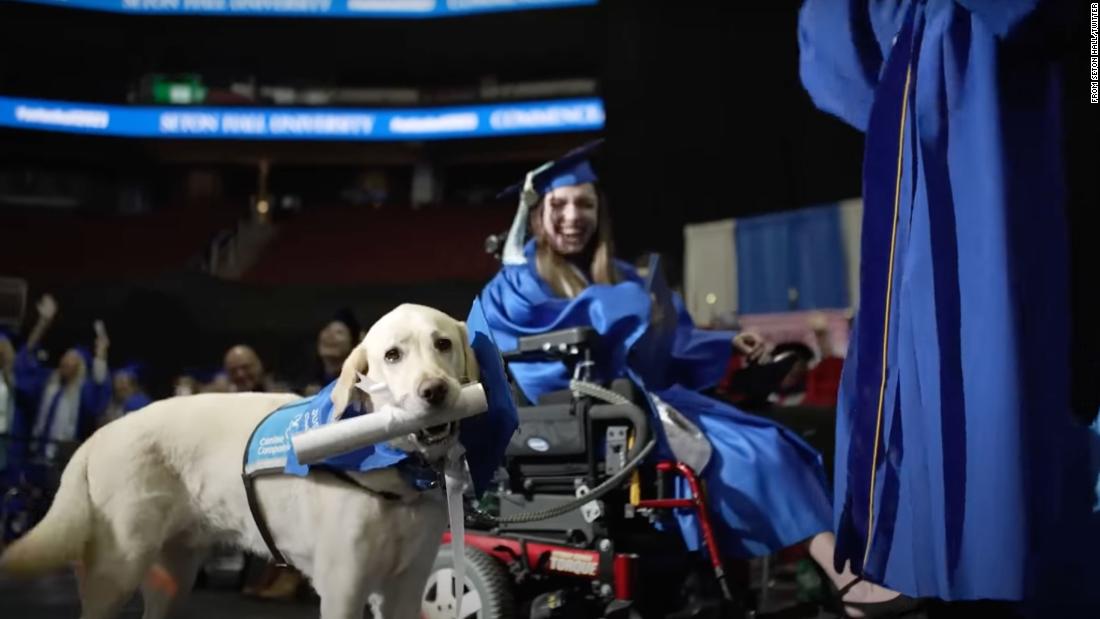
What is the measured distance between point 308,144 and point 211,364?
14.0 ft

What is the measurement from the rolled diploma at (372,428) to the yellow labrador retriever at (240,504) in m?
0.02

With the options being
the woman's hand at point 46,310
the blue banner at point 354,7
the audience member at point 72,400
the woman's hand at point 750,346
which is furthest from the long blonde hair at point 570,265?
the blue banner at point 354,7

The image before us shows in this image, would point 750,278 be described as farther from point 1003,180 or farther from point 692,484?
point 1003,180

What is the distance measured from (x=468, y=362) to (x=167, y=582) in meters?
0.91

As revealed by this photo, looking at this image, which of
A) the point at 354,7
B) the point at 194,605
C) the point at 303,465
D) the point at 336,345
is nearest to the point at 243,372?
the point at 336,345

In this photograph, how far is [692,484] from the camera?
2529 mm

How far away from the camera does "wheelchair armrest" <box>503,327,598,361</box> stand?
2639mm

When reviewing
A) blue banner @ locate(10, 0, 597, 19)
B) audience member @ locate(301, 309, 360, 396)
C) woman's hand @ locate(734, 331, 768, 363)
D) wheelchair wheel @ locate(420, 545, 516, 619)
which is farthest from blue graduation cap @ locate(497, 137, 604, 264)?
blue banner @ locate(10, 0, 597, 19)

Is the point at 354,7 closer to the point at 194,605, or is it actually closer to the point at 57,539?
→ the point at 194,605

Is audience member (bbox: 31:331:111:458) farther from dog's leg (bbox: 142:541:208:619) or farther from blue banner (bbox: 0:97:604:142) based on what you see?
blue banner (bbox: 0:97:604:142)

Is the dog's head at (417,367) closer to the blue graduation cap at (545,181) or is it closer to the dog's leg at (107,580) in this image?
the dog's leg at (107,580)

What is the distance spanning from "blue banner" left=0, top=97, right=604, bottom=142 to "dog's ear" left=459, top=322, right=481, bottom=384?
8098 millimetres

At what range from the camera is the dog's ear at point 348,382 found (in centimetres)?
173

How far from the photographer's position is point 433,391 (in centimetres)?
159
